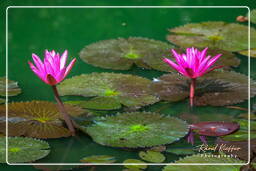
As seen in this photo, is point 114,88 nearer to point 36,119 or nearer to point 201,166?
point 36,119

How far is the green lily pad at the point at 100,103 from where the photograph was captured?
5.04ft

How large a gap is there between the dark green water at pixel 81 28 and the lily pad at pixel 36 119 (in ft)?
0.37

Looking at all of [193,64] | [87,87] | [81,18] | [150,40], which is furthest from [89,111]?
[81,18]

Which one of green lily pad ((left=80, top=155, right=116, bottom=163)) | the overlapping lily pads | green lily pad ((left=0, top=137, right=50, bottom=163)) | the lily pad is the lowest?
green lily pad ((left=80, top=155, right=116, bottom=163))

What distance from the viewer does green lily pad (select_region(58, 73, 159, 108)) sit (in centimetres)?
159

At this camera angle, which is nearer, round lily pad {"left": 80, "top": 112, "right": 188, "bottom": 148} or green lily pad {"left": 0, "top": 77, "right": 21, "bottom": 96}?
round lily pad {"left": 80, "top": 112, "right": 188, "bottom": 148}

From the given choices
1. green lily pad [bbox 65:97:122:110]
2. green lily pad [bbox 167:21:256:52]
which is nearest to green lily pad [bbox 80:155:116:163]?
green lily pad [bbox 65:97:122:110]

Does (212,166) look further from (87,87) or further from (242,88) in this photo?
(87,87)

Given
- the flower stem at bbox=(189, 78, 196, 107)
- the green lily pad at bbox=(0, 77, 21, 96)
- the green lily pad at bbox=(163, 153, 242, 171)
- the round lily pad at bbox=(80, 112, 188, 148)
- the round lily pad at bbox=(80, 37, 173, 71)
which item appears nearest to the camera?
the green lily pad at bbox=(163, 153, 242, 171)

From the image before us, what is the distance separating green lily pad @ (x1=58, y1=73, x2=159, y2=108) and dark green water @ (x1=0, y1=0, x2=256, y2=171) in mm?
48

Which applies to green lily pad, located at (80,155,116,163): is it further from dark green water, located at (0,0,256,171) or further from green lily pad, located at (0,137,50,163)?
dark green water, located at (0,0,256,171)

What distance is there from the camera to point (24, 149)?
4.34 feet

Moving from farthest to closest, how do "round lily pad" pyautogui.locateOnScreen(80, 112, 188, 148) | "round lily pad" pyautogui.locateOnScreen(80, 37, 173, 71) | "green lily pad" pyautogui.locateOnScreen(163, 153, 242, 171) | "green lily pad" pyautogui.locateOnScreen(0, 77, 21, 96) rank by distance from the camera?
"round lily pad" pyautogui.locateOnScreen(80, 37, 173, 71)
"green lily pad" pyautogui.locateOnScreen(0, 77, 21, 96)
"round lily pad" pyautogui.locateOnScreen(80, 112, 188, 148)
"green lily pad" pyautogui.locateOnScreen(163, 153, 242, 171)

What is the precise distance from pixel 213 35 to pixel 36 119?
0.97 m
